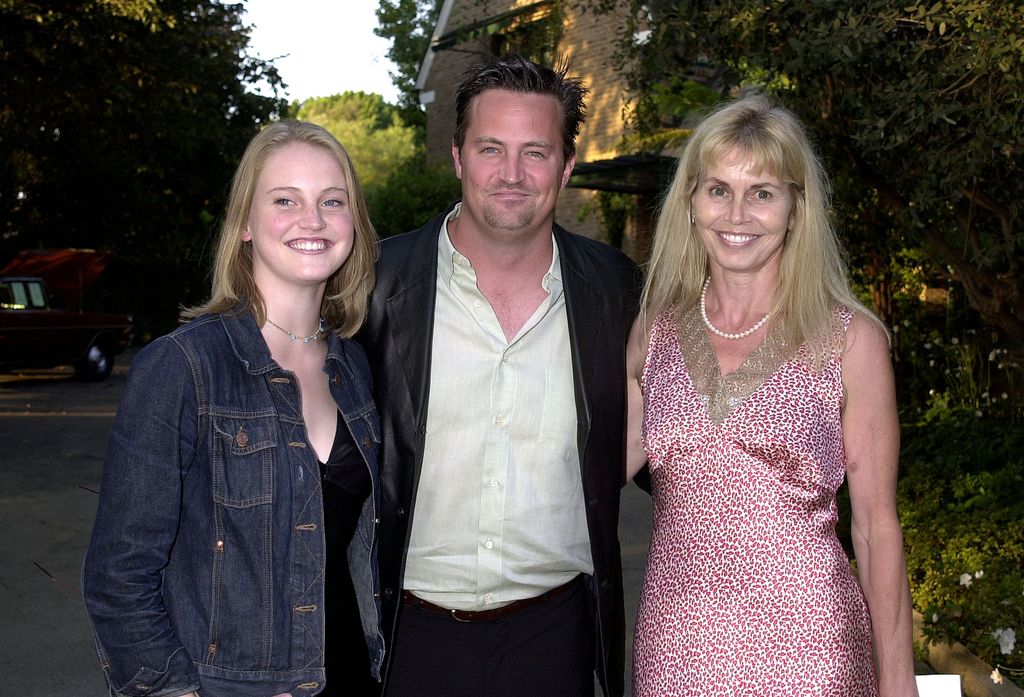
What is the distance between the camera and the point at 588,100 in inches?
783

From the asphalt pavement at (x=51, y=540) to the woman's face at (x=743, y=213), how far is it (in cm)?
208

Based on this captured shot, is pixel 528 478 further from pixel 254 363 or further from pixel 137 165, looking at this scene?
pixel 137 165

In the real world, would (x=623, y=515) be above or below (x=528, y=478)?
below

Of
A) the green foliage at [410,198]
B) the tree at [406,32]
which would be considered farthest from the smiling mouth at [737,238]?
the tree at [406,32]

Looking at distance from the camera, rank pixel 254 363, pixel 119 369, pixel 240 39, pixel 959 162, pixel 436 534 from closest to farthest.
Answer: pixel 254 363
pixel 436 534
pixel 959 162
pixel 240 39
pixel 119 369

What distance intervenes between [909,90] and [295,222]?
175 inches

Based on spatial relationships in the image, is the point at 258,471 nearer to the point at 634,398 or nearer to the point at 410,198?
the point at 634,398

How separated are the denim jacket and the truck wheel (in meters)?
17.8

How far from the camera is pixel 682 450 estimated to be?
116 inches

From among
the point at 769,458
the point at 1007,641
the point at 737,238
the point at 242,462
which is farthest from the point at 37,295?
the point at 769,458

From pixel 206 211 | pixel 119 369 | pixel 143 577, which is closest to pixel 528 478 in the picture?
pixel 143 577

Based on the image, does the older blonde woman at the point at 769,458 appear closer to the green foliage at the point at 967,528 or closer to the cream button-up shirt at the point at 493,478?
the cream button-up shirt at the point at 493,478

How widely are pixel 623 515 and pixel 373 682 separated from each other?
6359 mm

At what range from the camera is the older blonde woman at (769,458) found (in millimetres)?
2816
